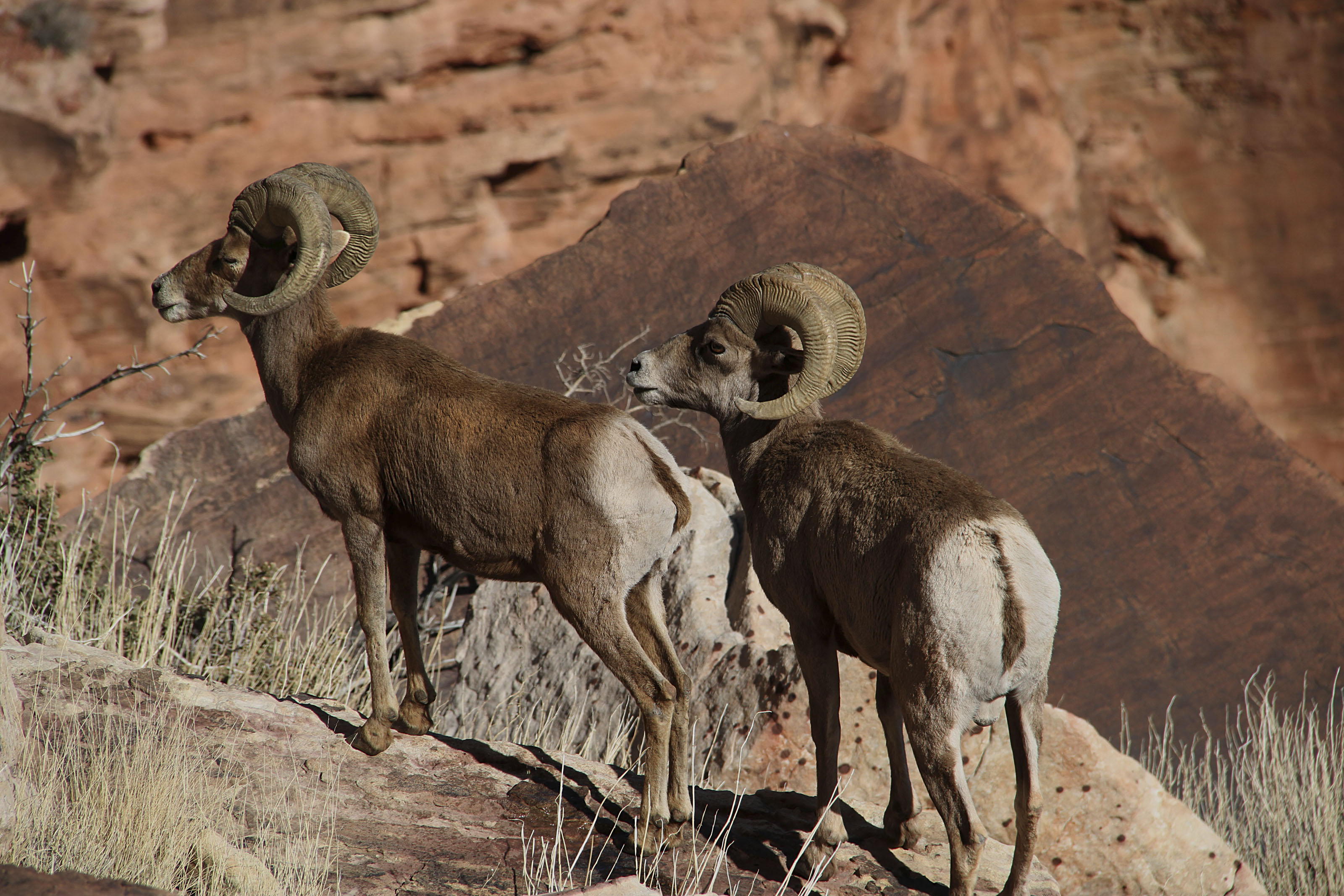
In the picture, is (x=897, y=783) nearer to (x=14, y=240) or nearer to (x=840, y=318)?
(x=840, y=318)

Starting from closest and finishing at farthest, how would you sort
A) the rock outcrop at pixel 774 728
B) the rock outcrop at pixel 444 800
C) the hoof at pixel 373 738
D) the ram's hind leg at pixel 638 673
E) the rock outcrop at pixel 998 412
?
1. the rock outcrop at pixel 444 800
2. the ram's hind leg at pixel 638 673
3. the hoof at pixel 373 738
4. the rock outcrop at pixel 774 728
5. the rock outcrop at pixel 998 412

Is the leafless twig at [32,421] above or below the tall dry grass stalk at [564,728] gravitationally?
above

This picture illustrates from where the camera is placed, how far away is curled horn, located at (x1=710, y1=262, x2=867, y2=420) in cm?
562

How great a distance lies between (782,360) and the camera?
6055 millimetres

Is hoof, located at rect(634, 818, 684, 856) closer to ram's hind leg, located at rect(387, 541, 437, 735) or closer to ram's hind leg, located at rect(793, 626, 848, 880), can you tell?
ram's hind leg, located at rect(793, 626, 848, 880)

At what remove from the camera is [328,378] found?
5934mm

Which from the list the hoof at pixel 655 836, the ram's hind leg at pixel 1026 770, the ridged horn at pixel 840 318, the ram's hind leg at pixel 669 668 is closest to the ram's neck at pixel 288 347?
the ram's hind leg at pixel 669 668

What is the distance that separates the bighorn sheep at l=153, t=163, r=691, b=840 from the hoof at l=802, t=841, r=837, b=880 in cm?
62

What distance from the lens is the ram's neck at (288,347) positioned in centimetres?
613

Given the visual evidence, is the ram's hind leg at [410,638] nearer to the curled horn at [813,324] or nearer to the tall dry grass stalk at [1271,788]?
the curled horn at [813,324]

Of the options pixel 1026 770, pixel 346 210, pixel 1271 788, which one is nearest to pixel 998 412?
pixel 1271 788

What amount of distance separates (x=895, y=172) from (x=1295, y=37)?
14.8 m

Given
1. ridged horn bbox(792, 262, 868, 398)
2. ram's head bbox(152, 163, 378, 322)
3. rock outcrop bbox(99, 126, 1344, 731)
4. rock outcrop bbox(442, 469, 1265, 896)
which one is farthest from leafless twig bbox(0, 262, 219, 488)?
ridged horn bbox(792, 262, 868, 398)

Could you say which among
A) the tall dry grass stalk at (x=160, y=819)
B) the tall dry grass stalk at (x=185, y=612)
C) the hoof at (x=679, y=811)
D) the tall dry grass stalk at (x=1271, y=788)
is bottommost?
the tall dry grass stalk at (x=1271, y=788)
